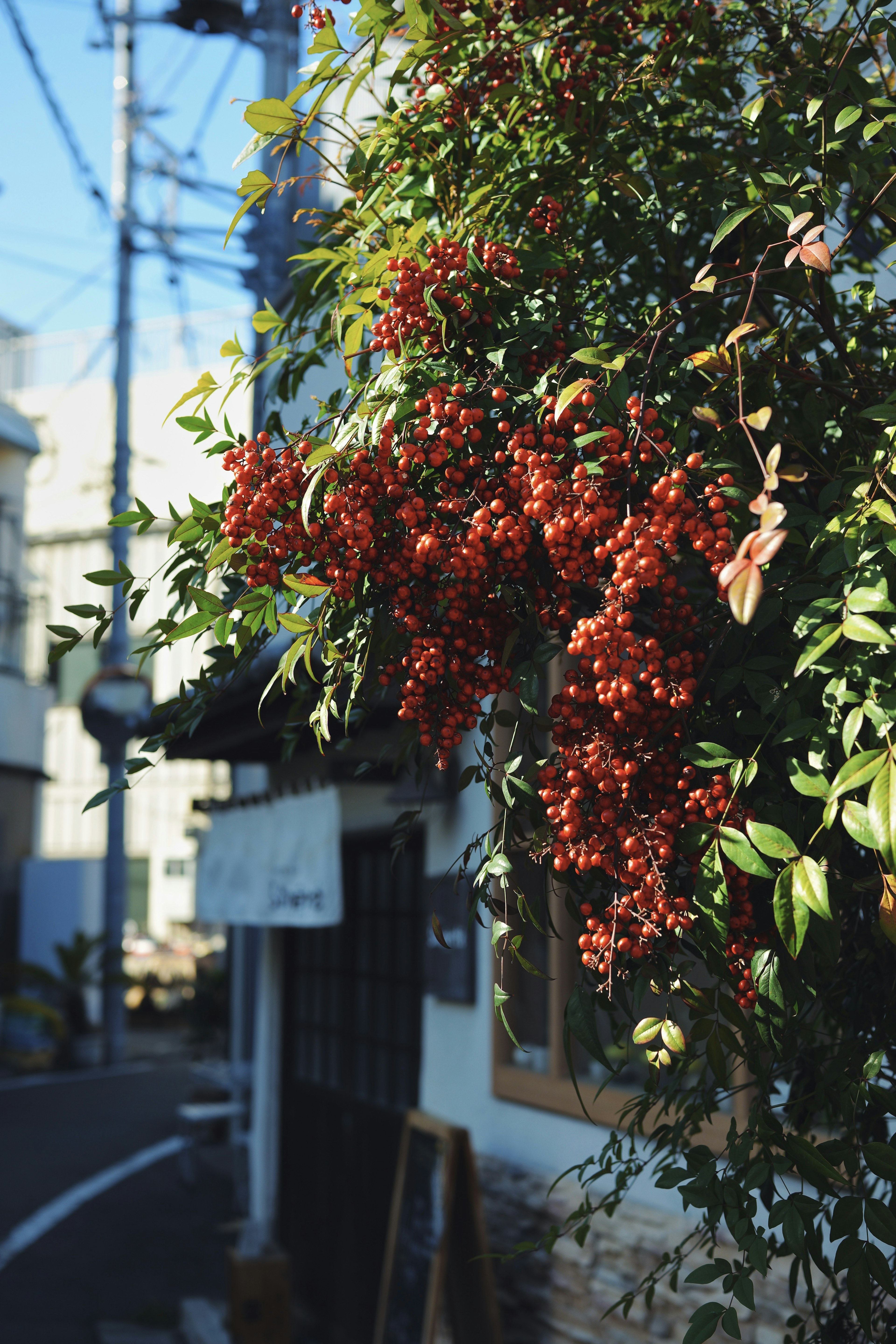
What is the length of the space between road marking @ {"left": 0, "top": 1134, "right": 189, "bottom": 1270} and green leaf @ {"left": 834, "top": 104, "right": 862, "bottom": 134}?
784 centimetres

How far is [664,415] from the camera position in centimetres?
157

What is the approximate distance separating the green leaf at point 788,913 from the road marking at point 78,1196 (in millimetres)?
7552

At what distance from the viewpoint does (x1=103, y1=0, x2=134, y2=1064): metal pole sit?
1488 cm

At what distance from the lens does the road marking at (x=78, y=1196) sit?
25.5 ft

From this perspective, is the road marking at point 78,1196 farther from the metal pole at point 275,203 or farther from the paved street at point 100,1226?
the metal pole at point 275,203

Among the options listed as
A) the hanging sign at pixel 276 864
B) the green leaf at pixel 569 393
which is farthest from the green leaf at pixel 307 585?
the hanging sign at pixel 276 864

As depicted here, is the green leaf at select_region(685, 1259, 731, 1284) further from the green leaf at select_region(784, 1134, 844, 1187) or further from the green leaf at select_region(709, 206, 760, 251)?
the green leaf at select_region(709, 206, 760, 251)

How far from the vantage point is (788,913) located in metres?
1.17

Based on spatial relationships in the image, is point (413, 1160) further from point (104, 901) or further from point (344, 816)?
point (104, 901)

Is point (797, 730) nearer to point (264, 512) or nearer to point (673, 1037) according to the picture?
point (673, 1037)

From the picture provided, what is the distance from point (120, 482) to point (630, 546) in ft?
46.6

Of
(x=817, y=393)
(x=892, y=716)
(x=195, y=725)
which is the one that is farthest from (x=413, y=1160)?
(x=892, y=716)

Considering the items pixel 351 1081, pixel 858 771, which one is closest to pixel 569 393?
pixel 858 771

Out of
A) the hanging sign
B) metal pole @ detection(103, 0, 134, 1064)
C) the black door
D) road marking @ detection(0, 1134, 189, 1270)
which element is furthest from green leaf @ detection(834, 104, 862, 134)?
metal pole @ detection(103, 0, 134, 1064)
